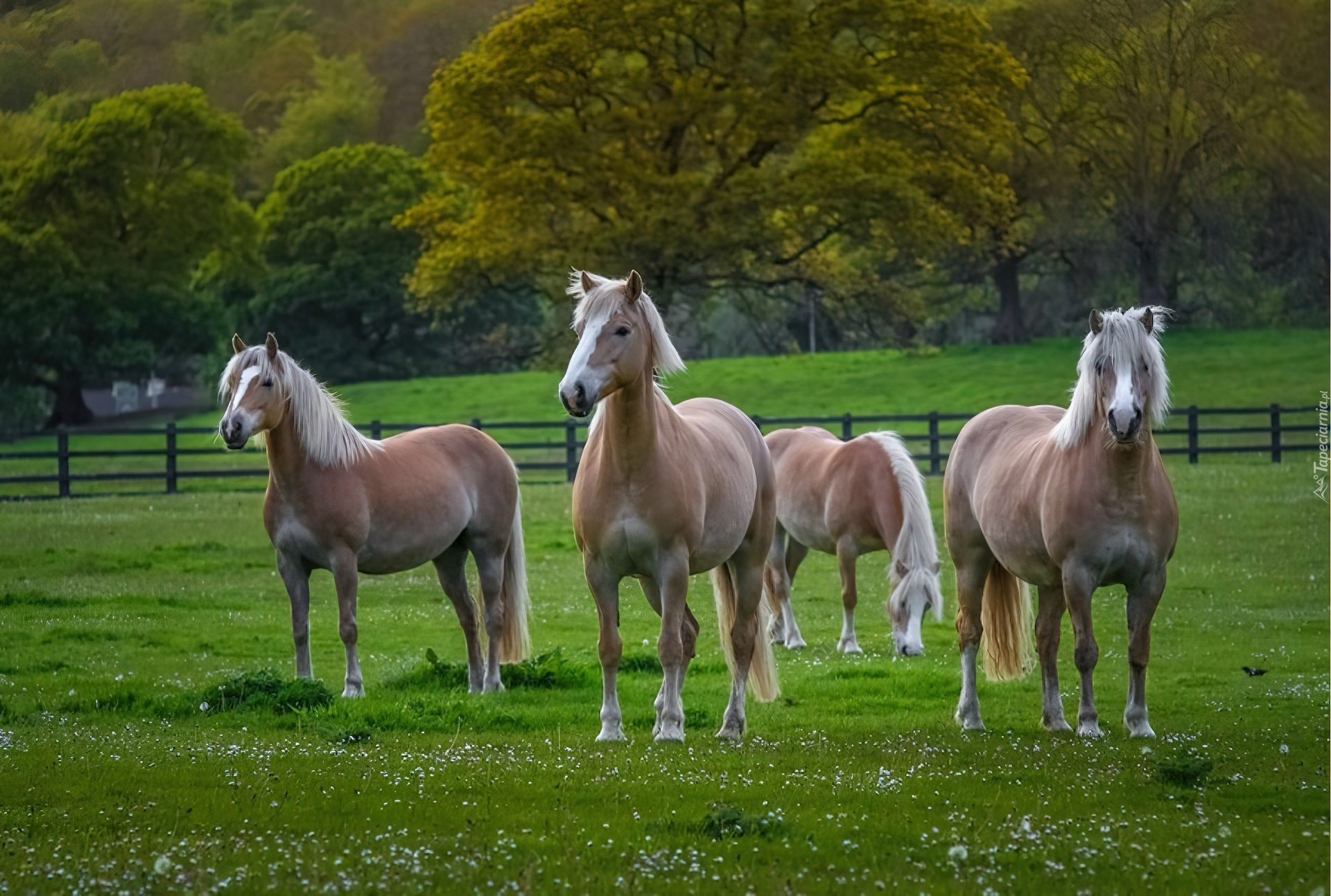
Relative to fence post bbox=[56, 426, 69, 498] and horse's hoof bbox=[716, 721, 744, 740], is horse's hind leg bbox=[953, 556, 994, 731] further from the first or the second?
fence post bbox=[56, 426, 69, 498]

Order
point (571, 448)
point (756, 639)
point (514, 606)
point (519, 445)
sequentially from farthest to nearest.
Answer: point (571, 448) → point (519, 445) → point (514, 606) → point (756, 639)

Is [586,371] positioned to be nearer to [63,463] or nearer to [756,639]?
[756,639]

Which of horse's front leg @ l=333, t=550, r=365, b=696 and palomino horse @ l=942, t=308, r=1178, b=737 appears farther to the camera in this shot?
horse's front leg @ l=333, t=550, r=365, b=696

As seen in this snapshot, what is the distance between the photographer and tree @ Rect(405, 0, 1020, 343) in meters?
23.5

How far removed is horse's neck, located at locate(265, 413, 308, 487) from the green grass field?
1238 centimetres

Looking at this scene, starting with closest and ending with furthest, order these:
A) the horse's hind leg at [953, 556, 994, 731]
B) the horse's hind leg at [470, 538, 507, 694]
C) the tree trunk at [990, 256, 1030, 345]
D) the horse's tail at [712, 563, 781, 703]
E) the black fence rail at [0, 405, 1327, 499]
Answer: the horse's hind leg at [953, 556, 994, 731], the horse's tail at [712, 563, 781, 703], the horse's hind leg at [470, 538, 507, 694], the black fence rail at [0, 405, 1327, 499], the tree trunk at [990, 256, 1030, 345]

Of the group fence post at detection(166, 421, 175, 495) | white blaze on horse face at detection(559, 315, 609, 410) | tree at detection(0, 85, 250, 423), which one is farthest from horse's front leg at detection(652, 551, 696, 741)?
fence post at detection(166, 421, 175, 495)

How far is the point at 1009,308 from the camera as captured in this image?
3288 centimetres

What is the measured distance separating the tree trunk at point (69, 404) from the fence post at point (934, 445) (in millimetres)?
14308

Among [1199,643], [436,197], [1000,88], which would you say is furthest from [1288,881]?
[436,197]

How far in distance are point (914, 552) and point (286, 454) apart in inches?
202

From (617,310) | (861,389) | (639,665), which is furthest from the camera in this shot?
(861,389)

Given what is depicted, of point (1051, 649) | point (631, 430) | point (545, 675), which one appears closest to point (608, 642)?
point (631, 430)

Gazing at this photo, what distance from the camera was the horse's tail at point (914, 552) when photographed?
10.4 meters
